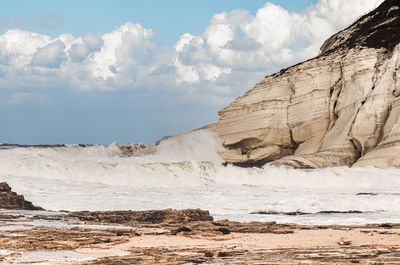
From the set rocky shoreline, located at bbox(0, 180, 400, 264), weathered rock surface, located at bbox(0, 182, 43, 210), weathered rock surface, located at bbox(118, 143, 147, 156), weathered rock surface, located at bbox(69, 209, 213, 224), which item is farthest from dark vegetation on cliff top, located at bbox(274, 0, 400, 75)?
weathered rock surface, located at bbox(0, 182, 43, 210)

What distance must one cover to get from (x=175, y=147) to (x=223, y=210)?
23213 millimetres

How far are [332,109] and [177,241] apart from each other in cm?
2519

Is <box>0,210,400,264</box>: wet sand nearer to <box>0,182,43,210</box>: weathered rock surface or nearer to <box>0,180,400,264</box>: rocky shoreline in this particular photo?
<box>0,180,400,264</box>: rocky shoreline

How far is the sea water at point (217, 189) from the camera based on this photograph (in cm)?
2186

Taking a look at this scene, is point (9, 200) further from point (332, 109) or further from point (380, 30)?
point (380, 30)

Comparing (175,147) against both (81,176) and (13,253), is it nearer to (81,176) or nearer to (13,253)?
(81,176)

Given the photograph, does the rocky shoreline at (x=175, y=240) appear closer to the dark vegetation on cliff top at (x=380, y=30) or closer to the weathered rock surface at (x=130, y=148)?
the dark vegetation on cliff top at (x=380, y=30)

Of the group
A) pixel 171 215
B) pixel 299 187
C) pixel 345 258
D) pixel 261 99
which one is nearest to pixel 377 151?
pixel 299 187

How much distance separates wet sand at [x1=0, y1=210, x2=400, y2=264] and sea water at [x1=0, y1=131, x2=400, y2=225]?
138 inches

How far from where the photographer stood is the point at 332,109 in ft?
→ 121

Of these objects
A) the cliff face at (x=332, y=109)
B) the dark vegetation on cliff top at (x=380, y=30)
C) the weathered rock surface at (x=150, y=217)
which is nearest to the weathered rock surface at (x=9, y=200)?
the weathered rock surface at (x=150, y=217)

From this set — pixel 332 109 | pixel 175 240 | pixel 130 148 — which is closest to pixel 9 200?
pixel 175 240

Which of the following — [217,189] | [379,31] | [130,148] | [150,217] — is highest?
[379,31]

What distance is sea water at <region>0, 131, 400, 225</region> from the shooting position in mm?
21859
